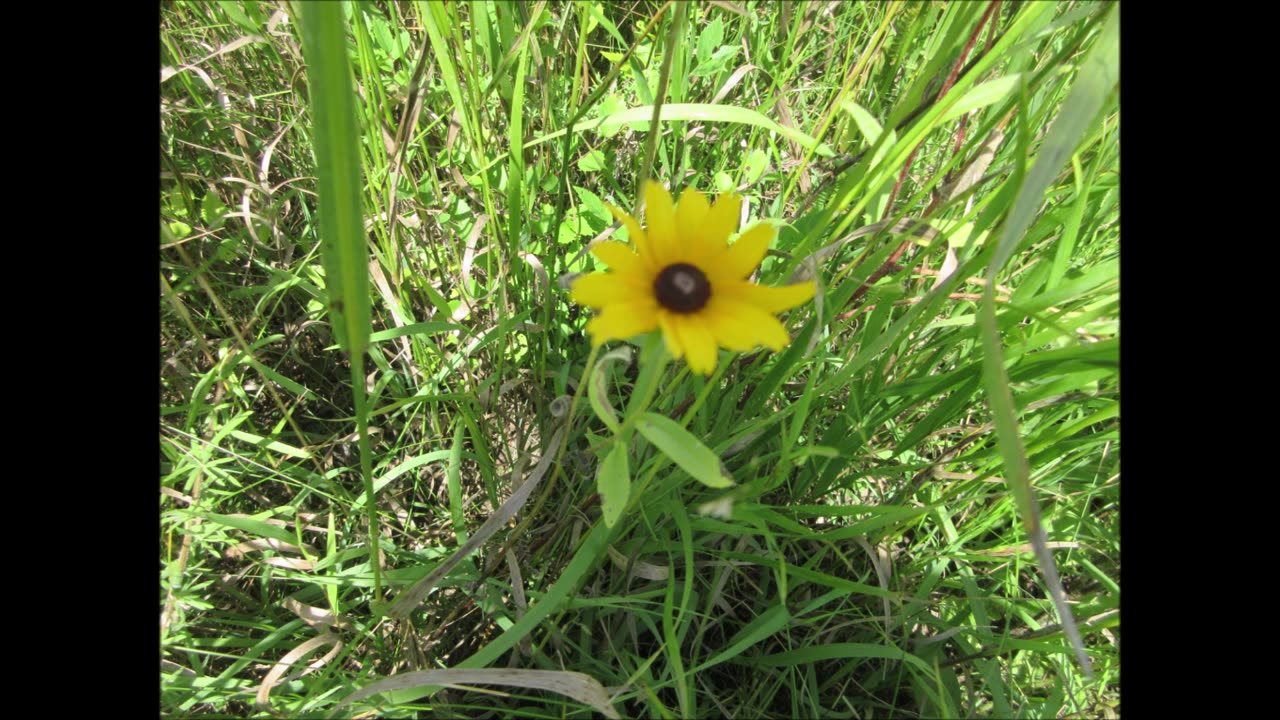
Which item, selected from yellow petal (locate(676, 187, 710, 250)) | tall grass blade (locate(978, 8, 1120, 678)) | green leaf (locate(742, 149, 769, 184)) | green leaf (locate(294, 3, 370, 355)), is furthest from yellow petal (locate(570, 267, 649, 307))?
green leaf (locate(742, 149, 769, 184))

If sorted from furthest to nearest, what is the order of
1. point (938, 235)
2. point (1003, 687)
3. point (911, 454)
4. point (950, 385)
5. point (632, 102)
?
1. point (632, 102)
2. point (911, 454)
3. point (1003, 687)
4. point (950, 385)
5. point (938, 235)

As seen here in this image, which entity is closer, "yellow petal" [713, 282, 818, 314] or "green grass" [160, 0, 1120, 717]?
"yellow petal" [713, 282, 818, 314]

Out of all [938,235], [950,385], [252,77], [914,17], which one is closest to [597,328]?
[938,235]

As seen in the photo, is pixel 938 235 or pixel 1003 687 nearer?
pixel 938 235

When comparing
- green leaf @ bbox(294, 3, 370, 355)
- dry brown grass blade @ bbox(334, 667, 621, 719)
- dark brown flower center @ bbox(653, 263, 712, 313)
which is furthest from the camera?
dry brown grass blade @ bbox(334, 667, 621, 719)

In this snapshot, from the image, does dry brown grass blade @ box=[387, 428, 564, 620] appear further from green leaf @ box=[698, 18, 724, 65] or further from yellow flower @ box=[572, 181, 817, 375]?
green leaf @ box=[698, 18, 724, 65]

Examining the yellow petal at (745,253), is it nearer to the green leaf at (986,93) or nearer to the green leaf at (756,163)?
the green leaf at (986,93)

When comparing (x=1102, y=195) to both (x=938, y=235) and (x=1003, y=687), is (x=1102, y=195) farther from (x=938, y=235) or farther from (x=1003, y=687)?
(x=1003, y=687)

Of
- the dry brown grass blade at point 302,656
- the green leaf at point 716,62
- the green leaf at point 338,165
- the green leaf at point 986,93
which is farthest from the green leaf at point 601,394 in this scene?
the green leaf at point 716,62
